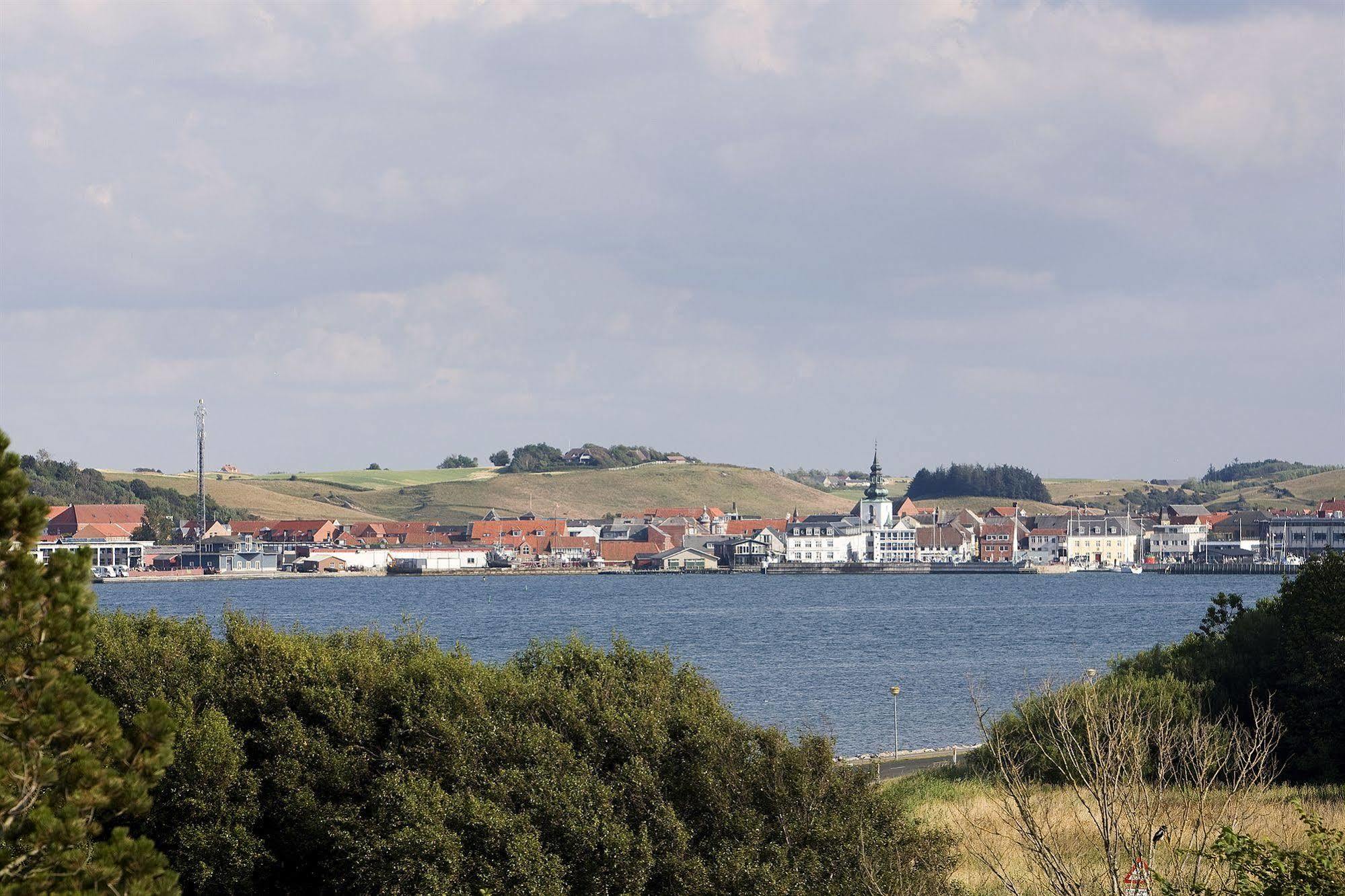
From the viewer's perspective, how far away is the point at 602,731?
19594mm

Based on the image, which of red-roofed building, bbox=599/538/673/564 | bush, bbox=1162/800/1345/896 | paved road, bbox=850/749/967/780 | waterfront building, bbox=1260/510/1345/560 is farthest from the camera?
red-roofed building, bbox=599/538/673/564

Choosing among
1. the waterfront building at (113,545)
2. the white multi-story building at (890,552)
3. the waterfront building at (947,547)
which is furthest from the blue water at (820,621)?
the white multi-story building at (890,552)

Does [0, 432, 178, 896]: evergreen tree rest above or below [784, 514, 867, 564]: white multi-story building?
above

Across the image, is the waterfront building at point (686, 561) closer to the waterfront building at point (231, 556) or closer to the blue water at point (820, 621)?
the blue water at point (820, 621)

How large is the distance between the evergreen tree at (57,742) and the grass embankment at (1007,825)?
38.6 feet

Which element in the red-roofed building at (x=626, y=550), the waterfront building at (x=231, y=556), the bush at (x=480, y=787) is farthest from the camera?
the red-roofed building at (x=626, y=550)

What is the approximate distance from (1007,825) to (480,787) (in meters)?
6.80

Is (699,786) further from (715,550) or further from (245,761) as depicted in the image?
(715,550)

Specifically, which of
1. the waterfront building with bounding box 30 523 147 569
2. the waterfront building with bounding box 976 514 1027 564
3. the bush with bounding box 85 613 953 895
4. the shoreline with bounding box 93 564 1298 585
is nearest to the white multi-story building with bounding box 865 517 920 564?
the shoreline with bounding box 93 564 1298 585

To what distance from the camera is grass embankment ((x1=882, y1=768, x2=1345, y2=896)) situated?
19.3 metres

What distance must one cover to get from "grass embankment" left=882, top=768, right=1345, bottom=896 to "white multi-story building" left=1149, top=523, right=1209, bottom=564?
178 m

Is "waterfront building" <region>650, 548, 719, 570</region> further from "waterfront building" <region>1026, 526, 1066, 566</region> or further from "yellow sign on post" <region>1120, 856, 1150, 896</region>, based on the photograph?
"yellow sign on post" <region>1120, 856, 1150, 896</region>

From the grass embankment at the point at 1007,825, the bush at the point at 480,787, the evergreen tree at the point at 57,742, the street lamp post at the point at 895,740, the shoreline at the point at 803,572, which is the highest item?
the evergreen tree at the point at 57,742

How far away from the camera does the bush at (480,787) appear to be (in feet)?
55.5
